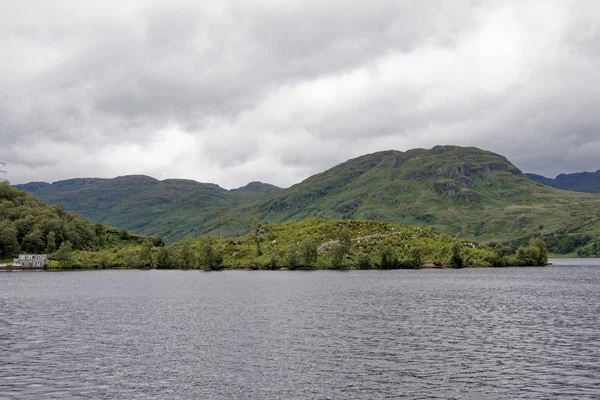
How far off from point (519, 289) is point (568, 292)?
41.2 ft

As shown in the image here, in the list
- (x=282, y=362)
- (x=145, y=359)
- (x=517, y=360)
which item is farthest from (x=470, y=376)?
(x=145, y=359)

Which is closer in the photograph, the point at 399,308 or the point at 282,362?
the point at 282,362

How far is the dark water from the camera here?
43938mm

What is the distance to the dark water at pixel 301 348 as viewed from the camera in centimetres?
4394

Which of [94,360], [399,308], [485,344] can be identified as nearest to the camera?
[94,360]

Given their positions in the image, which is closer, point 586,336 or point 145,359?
point 145,359

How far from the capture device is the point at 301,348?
198 feet

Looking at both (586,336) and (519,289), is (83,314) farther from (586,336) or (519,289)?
(519,289)

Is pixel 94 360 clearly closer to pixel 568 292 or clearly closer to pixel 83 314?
pixel 83 314

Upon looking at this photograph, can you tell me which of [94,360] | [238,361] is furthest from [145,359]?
[238,361]

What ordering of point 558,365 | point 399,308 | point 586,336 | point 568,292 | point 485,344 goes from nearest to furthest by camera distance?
point 558,365 < point 485,344 < point 586,336 < point 399,308 < point 568,292

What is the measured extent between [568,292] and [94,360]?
125556 millimetres

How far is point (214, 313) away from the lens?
3654 inches

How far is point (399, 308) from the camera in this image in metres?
96.9
